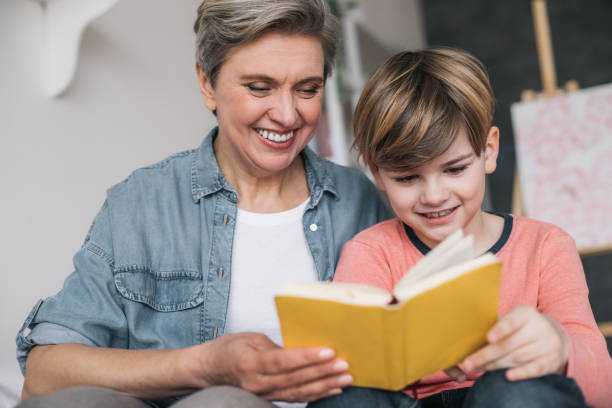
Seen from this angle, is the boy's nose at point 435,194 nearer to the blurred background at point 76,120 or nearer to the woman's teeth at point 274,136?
the woman's teeth at point 274,136

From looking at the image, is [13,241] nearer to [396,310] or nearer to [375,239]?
[375,239]

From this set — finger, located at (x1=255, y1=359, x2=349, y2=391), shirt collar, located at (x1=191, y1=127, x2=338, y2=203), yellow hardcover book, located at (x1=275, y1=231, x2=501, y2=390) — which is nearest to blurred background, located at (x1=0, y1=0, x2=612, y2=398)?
shirt collar, located at (x1=191, y1=127, x2=338, y2=203)

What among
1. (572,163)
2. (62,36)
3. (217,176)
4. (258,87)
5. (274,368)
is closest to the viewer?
(274,368)

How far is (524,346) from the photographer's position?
2.82 feet

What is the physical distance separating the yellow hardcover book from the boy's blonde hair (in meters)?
0.35

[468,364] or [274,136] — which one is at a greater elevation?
[274,136]

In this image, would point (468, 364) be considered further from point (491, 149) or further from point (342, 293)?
point (491, 149)

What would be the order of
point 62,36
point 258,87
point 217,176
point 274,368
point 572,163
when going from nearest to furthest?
point 274,368
point 258,87
point 217,176
point 62,36
point 572,163

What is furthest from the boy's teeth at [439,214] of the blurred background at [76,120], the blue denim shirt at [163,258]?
the blurred background at [76,120]

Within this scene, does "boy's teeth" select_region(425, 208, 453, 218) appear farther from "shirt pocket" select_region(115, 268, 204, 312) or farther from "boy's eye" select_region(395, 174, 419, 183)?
"shirt pocket" select_region(115, 268, 204, 312)

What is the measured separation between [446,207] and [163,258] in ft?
1.92

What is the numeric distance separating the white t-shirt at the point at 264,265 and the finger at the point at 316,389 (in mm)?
384

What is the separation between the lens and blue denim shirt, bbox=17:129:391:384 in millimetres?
1178

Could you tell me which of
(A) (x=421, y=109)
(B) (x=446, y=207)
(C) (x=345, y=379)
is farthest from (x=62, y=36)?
(C) (x=345, y=379)
